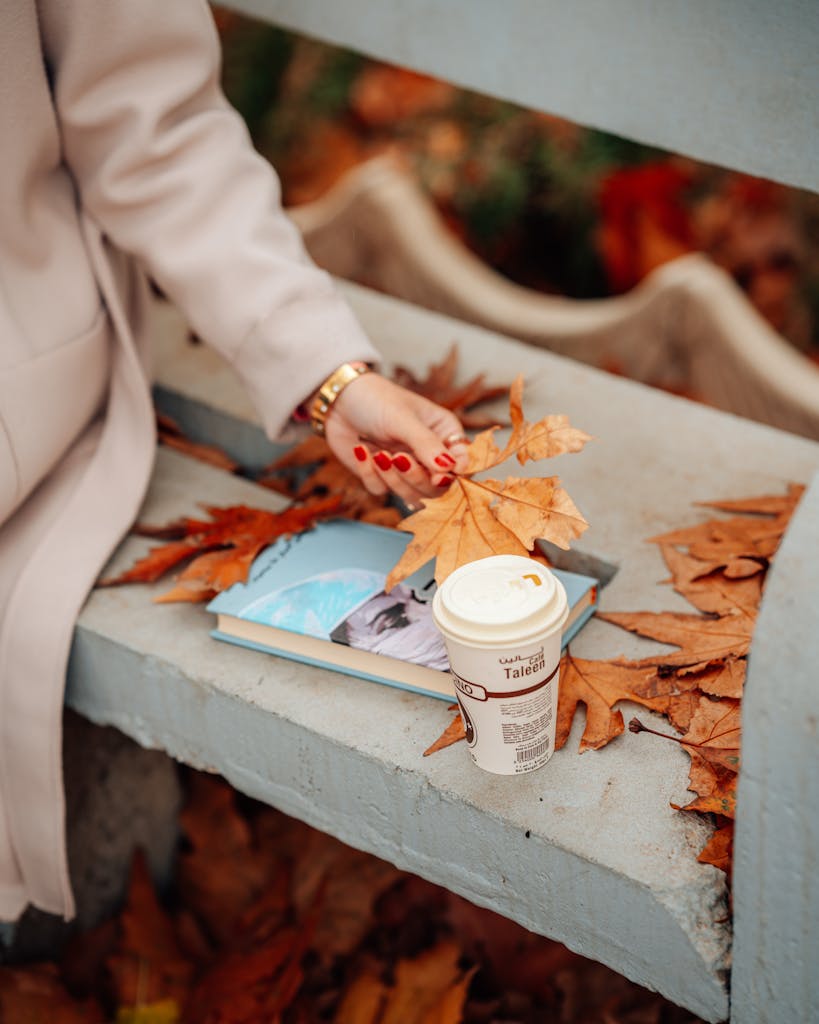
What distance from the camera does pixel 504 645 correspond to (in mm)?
1010

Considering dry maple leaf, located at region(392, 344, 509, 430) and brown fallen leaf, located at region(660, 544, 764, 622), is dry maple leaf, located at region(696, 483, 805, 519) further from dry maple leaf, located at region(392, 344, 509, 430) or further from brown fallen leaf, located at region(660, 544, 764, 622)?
dry maple leaf, located at region(392, 344, 509, 430)

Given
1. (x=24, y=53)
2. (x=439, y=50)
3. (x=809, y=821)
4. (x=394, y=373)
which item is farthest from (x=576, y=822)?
(x=439, y=50)

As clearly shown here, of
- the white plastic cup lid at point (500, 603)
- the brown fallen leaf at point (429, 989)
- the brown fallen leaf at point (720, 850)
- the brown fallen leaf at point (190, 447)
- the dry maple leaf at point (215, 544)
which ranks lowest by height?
the brown fallen leaf at point (429, 989)

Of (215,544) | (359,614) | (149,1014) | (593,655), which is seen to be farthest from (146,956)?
(593,655)

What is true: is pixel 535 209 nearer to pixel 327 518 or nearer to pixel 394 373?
pixel 394 373

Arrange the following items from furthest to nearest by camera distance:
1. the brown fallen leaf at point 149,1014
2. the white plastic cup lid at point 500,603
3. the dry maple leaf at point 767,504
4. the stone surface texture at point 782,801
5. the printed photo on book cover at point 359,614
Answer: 1. the brown fallen leaf at point 149,1014
2. the dry maple leaf at point 767,504
3. the printed photo on book cover at point 359,614
4. the white plastic cup lid at point 500,603
5. the stone surface texture at point 782,801

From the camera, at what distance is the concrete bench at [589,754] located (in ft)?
3.13

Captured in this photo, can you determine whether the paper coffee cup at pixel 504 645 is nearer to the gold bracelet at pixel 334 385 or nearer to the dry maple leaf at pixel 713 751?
the dry maple leaf at pixel 713 751

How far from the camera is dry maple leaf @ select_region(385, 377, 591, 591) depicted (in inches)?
47.8

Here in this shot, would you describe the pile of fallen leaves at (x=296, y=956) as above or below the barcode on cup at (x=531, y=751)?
below

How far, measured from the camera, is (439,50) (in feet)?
6.03

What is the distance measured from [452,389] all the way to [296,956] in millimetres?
936

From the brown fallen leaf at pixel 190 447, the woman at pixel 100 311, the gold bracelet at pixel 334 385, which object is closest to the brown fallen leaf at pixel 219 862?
the woman at pixel 100 311

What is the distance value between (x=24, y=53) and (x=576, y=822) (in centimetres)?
110
